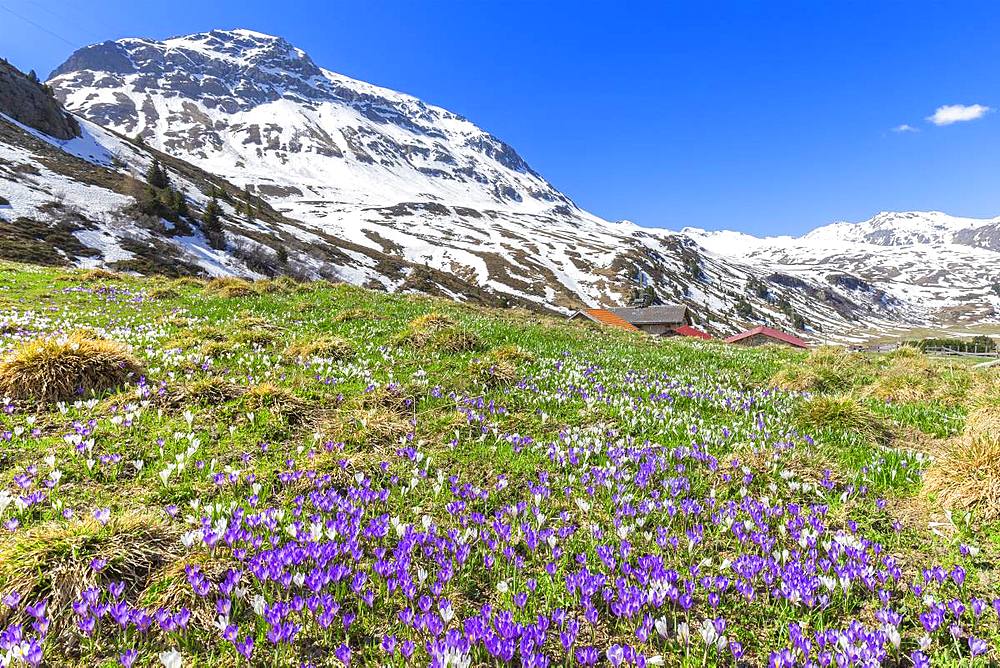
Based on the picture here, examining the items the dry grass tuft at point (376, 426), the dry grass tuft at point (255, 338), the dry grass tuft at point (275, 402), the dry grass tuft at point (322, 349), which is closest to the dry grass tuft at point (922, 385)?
the dry grass tuft at point (376, 426)

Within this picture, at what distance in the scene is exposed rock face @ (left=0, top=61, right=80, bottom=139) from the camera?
9394 cm

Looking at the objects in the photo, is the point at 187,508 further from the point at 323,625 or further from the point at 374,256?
the point at 374,256

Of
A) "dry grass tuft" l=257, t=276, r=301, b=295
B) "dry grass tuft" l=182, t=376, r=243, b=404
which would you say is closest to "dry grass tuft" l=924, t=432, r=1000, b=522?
"dry grass tuft" l=182, t=376, r=243, b=404

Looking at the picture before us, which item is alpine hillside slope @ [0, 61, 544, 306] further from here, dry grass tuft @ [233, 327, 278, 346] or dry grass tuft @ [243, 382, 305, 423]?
dry grass tuft @ [243, 382, 305, 423]

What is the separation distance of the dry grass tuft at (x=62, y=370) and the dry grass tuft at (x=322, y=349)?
2.89 metres

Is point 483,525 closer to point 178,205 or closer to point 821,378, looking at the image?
point 821,378

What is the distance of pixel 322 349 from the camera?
10.6 m

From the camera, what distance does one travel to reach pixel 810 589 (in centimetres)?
362

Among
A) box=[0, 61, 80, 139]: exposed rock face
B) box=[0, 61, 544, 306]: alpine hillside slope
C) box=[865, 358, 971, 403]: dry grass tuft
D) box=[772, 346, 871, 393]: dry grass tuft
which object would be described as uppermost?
box=[0, 61, 80, 139]: exposed rock face

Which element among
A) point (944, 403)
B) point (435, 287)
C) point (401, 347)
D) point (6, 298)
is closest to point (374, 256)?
point (435, 287)

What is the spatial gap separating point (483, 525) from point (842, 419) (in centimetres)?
665

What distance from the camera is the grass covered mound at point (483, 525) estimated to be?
319cm

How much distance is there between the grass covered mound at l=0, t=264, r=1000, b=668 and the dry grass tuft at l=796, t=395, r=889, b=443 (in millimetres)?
34

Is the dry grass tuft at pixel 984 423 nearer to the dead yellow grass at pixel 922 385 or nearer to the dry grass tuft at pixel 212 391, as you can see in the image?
the dead yellow grass at pixel 922 385
